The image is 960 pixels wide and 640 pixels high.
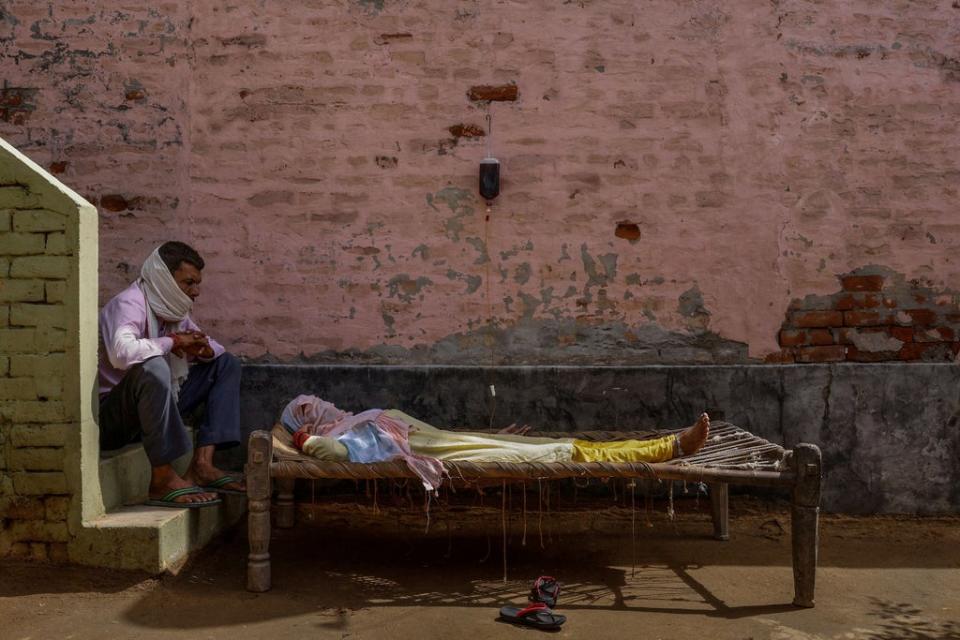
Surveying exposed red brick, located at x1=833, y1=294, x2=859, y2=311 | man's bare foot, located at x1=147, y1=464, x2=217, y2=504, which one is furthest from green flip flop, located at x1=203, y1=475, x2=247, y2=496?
exposed red brick, located at x1=833, y1=294, x2=859, y2=311

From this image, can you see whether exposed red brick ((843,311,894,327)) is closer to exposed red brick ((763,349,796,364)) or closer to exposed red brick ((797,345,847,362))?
exposed red brick ((797,345,847,362))

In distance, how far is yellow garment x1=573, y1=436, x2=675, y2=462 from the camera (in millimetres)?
3686

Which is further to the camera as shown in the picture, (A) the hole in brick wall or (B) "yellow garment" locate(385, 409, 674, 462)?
(A) the hole in brick wall

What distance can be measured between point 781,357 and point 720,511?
96cm

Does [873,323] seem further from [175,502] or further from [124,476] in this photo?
[124,476]

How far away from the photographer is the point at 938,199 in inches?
191

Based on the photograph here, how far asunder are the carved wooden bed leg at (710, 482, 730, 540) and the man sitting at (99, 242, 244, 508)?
2.30m

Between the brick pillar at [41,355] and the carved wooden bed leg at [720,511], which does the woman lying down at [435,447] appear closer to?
the carved wooden bed leg at [720,511]

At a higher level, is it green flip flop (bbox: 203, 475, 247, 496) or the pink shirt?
the pink shirt

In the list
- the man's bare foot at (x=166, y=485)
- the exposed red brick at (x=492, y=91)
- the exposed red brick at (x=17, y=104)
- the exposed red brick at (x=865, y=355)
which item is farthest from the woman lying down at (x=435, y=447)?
the exposed red brick at (x=17, y=104)

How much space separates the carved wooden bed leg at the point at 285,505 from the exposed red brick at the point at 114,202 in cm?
172

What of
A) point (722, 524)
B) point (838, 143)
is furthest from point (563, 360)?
point (838, 143)

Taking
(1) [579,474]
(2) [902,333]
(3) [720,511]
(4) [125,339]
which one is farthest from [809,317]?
(4) [125,339]

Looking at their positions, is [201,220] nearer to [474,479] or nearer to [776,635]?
[474,479]
